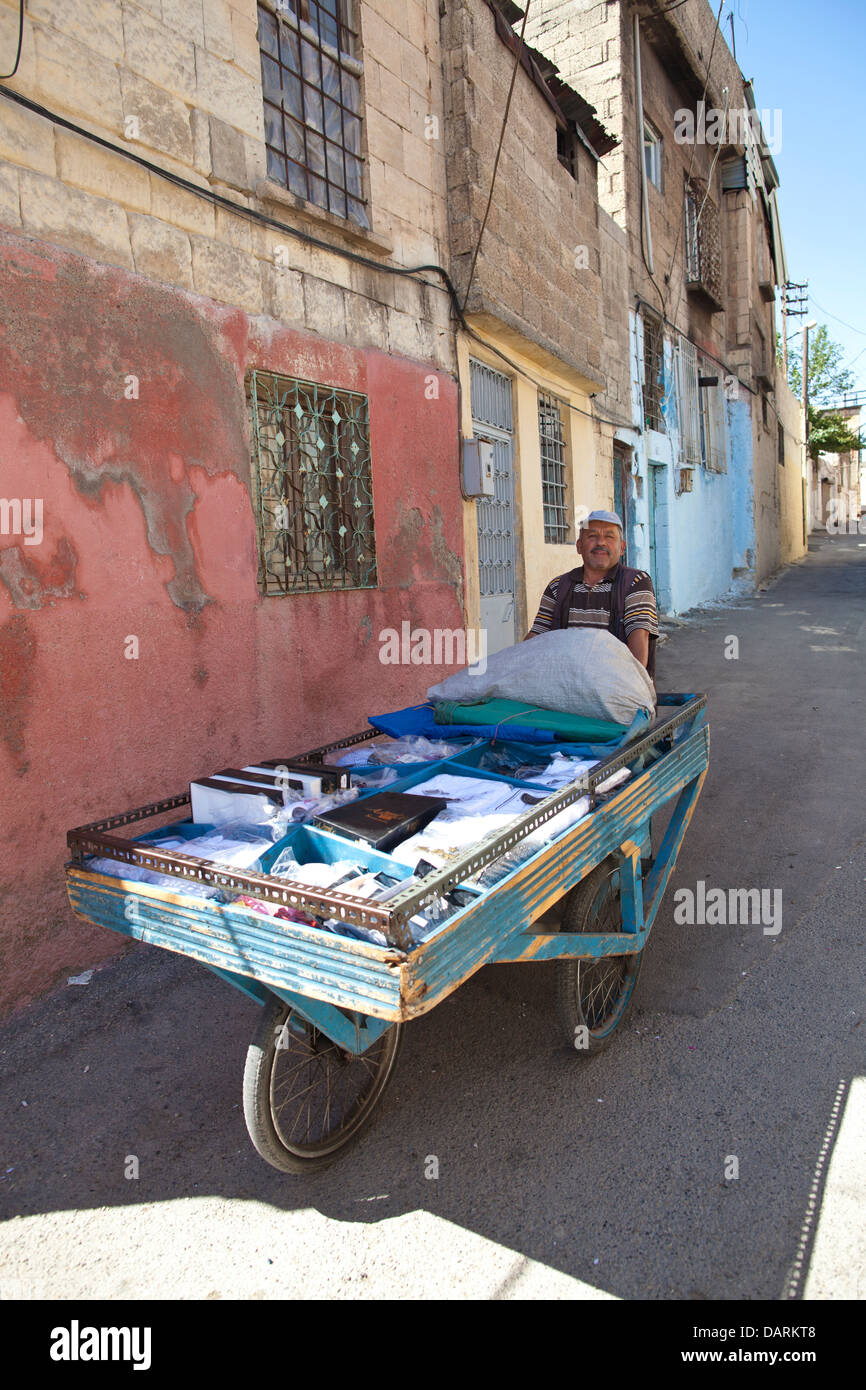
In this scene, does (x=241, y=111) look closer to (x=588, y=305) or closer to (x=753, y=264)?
(x=588, y=305)

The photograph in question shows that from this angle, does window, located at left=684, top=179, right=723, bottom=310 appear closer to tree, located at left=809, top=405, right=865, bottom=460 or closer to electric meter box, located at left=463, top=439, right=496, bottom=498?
electric meter box, located at left=463, top=439, right=496, bottom=498

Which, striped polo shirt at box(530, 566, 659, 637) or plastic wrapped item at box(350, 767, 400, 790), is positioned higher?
striped polo shirt at box(530, 566, 659, 637)

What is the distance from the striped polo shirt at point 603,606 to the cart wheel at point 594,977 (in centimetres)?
143

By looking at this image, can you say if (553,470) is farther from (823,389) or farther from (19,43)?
(823,389)

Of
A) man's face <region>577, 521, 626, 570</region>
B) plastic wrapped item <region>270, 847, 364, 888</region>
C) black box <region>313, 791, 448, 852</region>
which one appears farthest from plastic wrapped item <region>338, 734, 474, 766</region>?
man's face <region>577, 521, 626, 570</region>

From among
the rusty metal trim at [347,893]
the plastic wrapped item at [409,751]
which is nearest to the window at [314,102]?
the plastic wrapped item at [409,751]

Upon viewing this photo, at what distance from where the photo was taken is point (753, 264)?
743 inches

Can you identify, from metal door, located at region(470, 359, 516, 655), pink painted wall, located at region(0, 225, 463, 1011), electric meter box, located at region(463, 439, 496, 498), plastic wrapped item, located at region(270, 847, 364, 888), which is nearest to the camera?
plastic wrapped item, located at region(270, 847, 364, 888)

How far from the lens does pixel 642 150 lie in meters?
12.0

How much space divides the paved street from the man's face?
5.74ft

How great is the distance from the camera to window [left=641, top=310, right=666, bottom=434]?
12875mm

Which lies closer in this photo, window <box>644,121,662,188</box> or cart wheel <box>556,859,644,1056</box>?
cart wheel <box>556,859,644,1056</box>

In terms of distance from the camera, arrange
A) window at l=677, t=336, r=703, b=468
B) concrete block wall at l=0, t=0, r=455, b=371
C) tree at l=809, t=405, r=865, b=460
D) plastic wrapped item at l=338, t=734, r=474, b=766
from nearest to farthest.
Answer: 1. plastic wrapped item at l=338, t=734, r=474, b=766
2. concrete block wall at l=0, t=0, r=455, b=371
3. window at l=677, t=336, r=703, b=468
4. tree at l=809, t=405, r=865, b=460
